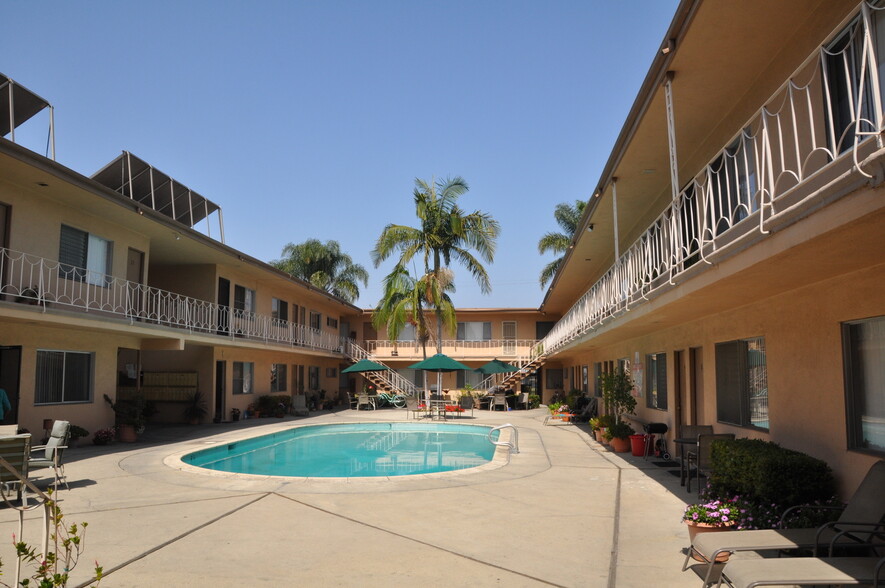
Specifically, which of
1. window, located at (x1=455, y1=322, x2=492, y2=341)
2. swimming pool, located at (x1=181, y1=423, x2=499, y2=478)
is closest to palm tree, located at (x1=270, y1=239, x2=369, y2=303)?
window, located at (x1=455, y1=322, x2=492, y2=341)

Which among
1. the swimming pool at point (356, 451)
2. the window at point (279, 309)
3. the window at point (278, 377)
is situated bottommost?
the swimming pool at point (356, 451)

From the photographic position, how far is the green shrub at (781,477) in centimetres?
654

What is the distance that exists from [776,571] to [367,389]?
1228 inches

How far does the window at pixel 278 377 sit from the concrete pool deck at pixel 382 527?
15144mm

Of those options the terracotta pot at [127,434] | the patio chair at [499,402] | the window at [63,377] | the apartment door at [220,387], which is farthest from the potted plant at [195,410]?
the patio chair at [499,402]

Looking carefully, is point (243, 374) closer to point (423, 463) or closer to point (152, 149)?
point (152, 149)

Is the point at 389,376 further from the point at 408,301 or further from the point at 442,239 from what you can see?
the point at 442,239

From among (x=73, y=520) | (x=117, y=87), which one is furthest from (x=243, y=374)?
(x=73, y=520)

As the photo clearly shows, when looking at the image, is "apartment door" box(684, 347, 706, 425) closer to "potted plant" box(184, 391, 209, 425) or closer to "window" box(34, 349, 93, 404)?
"window" box(34, 349, 93, 404)

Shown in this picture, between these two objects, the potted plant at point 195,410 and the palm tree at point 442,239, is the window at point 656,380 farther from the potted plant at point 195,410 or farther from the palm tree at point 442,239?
the potted plant at point 195,410

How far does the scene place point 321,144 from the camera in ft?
67.6

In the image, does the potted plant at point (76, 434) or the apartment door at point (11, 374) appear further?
the potted plant at point (76, 434)

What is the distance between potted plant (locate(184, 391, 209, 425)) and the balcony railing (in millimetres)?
2497

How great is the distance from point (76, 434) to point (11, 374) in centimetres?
226
